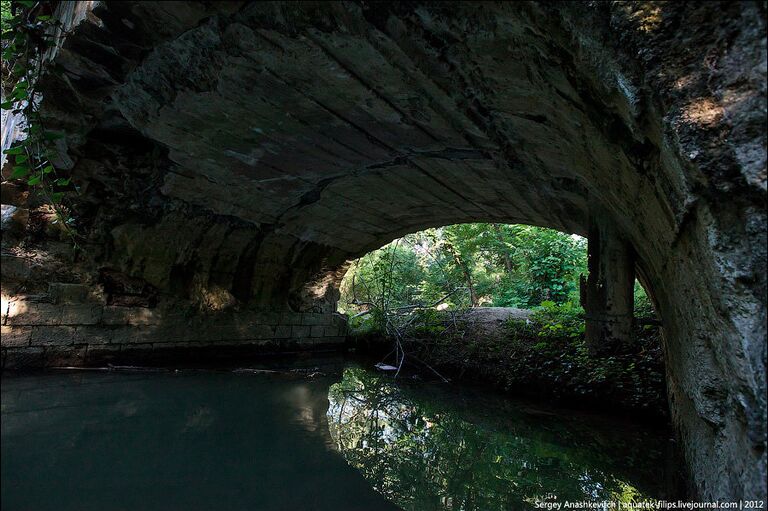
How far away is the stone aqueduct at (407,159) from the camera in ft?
4.01

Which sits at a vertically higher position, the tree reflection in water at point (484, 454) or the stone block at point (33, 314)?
the stone block at point (33, 314)

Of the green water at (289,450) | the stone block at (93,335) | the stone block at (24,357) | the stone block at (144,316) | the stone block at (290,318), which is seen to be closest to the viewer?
the green water at (289,450)

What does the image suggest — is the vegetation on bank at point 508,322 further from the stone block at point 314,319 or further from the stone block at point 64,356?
the stone block at point 64,356

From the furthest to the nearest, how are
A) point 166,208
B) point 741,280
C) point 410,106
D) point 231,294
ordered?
point 231,294 → point 166,208 → point 410,106 → point 741,280

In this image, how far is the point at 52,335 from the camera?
4.59 meters

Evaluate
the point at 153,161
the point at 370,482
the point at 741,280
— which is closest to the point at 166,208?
the point at 153,161

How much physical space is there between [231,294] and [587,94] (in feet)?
19.8

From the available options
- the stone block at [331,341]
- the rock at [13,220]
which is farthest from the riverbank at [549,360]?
the rock at [13,220]

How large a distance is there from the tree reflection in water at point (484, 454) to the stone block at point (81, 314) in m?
2.97

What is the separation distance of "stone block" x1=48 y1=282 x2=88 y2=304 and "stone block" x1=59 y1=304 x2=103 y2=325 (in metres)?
0.07

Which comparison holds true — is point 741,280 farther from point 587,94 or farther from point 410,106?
point 410,106

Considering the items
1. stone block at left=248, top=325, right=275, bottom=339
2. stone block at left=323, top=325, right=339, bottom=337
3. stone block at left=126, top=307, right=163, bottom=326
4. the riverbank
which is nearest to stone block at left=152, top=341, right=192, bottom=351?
stone block at left=126, top=307, right=163, bottom=326

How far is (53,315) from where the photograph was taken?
15.1 feet

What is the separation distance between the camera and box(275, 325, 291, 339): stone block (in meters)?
7.71
